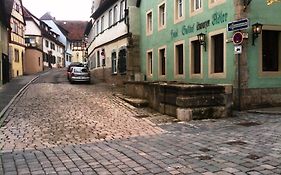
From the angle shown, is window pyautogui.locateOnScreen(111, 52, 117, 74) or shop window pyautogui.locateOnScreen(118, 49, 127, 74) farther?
window pyautogui.locateOnScreen(111, 52, 117, 74)

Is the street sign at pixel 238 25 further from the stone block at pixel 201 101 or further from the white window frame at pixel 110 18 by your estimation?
the white window frame at pixel 110 18

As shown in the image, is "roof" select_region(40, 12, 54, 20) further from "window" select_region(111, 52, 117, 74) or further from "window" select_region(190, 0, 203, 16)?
"window" select_region(190, 0, 203, 16)

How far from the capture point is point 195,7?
695 inches

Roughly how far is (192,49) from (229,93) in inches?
223

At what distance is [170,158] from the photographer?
22.8 ft

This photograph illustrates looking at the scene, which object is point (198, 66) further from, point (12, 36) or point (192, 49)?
point (12, 36)

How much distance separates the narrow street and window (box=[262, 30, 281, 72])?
2.85 m

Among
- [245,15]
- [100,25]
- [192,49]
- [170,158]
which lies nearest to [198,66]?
[192,49]

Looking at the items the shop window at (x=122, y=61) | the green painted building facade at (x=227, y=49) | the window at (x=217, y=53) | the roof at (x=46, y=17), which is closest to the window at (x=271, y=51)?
the green painted building facade at (x=227, y=49)

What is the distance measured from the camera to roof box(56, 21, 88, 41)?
9131 centimetres

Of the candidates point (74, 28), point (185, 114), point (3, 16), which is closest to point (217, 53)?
point (185, 114)

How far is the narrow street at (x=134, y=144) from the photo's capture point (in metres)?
6.34

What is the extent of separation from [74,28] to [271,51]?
83.2m

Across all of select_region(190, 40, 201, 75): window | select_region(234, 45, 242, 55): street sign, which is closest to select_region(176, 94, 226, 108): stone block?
select_region(234, 45, 242, 55): street sign
